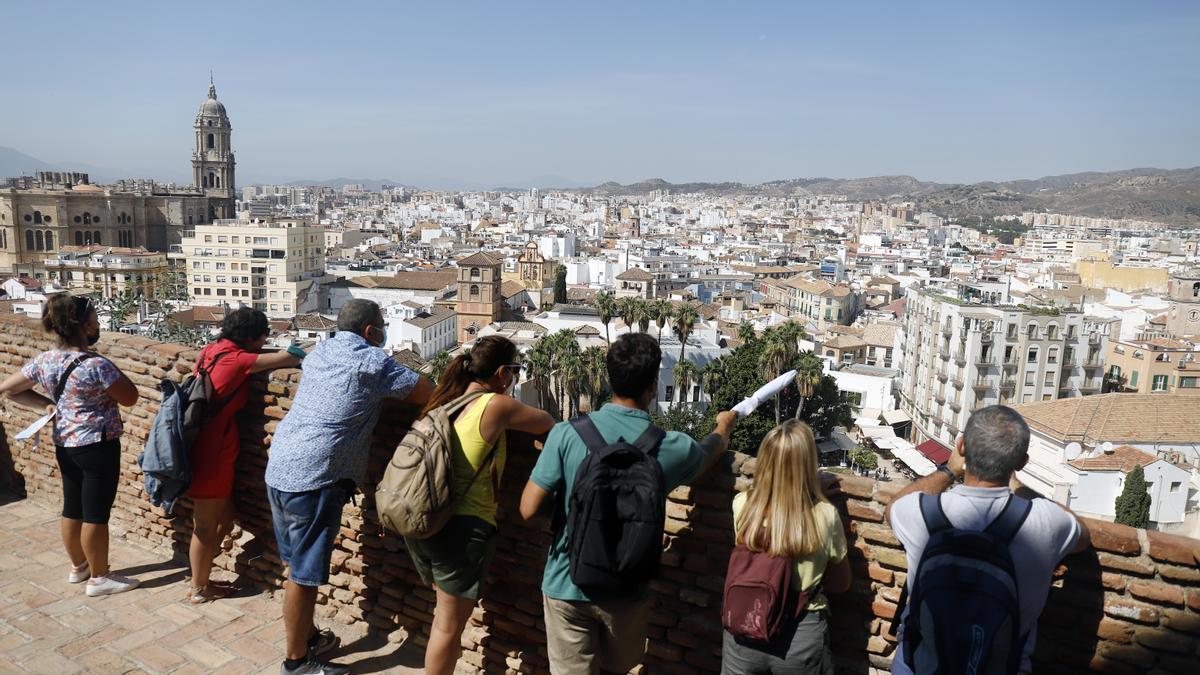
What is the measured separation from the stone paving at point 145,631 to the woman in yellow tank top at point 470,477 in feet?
2.82

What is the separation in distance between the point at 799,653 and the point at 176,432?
299 centimetres

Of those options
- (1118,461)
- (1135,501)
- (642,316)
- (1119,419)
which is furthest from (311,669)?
(642,316)

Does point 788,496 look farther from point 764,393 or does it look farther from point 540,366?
point 540,366

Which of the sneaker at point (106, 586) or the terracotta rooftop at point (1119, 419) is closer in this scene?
the sneaker at point (106, 586)

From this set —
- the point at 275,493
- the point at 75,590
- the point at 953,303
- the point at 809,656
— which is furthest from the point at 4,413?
the point at 953,303

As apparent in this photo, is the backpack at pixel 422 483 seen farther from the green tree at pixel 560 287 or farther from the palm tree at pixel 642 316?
the green tree at pixel 560 287

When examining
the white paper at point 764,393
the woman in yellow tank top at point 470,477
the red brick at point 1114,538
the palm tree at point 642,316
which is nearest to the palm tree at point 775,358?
the palm tree at point 642,316

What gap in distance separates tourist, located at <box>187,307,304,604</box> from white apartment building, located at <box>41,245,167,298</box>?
222 feet

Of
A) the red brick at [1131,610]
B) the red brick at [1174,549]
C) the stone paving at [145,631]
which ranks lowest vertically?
the stone paving at [145,631]

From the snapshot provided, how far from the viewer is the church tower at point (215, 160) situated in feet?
325

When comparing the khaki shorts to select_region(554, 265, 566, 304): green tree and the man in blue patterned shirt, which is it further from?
select_region(554, 265, 566, 304): green tree

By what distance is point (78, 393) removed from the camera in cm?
435

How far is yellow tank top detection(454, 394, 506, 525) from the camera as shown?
10.7ft

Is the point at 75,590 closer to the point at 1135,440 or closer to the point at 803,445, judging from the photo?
the point at 803,445
